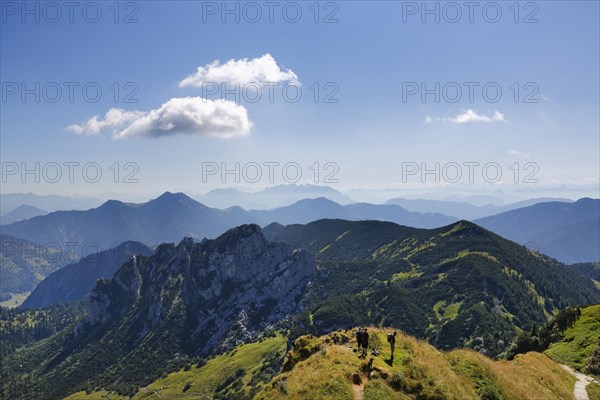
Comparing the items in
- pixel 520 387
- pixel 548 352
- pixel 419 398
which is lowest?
pixel 548 352

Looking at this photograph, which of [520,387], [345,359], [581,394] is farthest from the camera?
[581,394]

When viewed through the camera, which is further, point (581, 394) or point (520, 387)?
point (581, 394)

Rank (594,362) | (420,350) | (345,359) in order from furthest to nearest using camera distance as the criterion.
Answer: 1. (594,362)
2. (420,350)
3. (345,359)

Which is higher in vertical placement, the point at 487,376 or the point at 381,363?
the point at 381,363

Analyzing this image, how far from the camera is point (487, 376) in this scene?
35.4m

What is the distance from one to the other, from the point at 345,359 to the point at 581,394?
3075cm

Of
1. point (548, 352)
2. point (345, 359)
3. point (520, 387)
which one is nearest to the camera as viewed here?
point (345, 359)

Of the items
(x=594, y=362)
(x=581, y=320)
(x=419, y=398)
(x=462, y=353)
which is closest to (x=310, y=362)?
(x=419, y=398)

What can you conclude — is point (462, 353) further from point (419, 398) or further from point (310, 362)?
point (310, 362)

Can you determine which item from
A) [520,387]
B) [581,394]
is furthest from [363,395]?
[581,394]

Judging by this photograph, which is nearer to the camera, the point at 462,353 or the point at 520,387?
the point at 520,387

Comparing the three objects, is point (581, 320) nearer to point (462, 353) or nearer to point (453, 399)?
point (462, 353)

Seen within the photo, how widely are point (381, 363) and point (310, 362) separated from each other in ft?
21.4

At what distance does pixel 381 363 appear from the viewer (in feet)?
110
